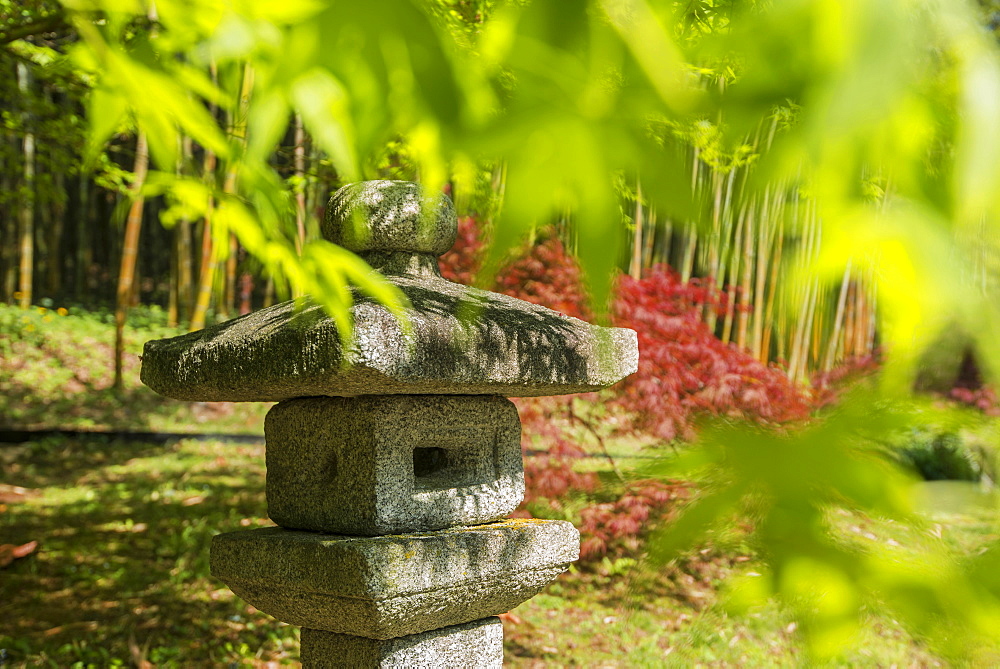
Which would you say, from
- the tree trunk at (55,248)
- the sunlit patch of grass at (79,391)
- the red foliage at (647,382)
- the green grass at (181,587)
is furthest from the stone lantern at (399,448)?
the tree trunk at (55,248)

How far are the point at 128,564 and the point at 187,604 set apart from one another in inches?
26.2

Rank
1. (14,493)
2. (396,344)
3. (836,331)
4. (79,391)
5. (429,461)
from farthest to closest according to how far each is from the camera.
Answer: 1. (79,391)
2. (836,331)
3. (14,493)
4. (429,461)
5. (396,344)

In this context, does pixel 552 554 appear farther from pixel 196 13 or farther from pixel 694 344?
pixel 694 344

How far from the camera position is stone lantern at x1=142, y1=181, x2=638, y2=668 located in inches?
72.3

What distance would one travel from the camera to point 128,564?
457 cm

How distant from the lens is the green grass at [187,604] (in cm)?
373

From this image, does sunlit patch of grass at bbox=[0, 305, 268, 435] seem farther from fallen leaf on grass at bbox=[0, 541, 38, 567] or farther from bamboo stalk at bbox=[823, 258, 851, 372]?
bamboo stalk at bbox=[823, 258, 851, 372]

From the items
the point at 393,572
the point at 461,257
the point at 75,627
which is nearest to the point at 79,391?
the point at 75,627

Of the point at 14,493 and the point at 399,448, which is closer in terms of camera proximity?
the point at 399,448

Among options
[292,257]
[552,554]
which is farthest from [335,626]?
[292,257]

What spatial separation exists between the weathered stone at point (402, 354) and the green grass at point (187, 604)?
125cm

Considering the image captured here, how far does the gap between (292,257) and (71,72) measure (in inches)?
144

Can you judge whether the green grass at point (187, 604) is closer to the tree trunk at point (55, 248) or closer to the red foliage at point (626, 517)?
the red foliage at point (626, 517)

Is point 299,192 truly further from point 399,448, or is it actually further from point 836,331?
point 836,331
